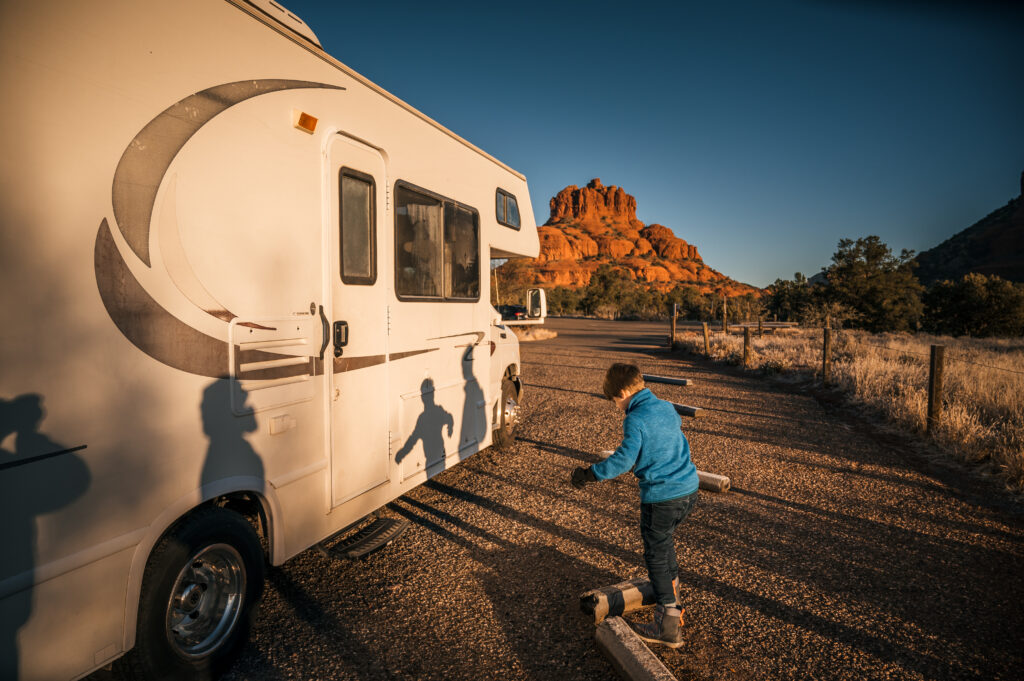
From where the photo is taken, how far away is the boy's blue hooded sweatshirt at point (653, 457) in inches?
104

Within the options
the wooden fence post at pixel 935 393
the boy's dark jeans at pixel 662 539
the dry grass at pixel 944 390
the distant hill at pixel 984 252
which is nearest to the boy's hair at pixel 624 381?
the boy's dark jeans at pixel 662 539

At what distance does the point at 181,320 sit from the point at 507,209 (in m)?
4.00

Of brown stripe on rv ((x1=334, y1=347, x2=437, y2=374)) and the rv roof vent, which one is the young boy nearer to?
brown stripe on rv ((x1=334, y1=347, x2=437, y2=374))

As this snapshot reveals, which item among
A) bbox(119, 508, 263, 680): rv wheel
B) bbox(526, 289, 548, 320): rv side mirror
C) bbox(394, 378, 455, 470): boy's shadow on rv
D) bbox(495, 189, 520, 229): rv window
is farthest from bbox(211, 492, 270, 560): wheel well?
bbox(526, 289, 548, 320): rv side mirror

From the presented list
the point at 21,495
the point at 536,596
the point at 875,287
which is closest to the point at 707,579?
the point at 536,596

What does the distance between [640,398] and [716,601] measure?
148cm

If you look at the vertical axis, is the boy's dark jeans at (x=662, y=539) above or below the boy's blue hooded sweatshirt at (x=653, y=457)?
below

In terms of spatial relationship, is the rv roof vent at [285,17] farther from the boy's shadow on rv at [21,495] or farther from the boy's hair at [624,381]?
the boy's hair at [624,381]

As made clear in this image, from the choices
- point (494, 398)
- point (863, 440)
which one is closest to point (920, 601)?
point (494, 398)

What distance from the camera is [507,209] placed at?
18.7 feet

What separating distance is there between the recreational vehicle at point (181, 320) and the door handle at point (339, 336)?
0.01 metres

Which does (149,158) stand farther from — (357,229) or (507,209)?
(507,209)

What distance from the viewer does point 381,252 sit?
355cm

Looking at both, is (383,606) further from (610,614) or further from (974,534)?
(974,534)
